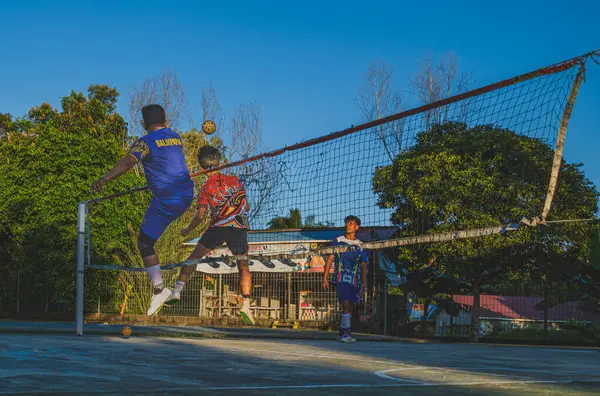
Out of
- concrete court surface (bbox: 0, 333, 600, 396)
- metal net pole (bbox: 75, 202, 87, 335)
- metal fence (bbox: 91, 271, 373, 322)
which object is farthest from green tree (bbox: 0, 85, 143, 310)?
concrete court surface (bbox: 0, 333, 600, 396)

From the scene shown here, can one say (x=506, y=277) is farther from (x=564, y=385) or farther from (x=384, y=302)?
(x=564, y=385)

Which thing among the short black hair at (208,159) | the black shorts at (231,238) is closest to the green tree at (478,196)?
the black shorts at (231,238)

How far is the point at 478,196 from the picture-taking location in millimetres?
16641

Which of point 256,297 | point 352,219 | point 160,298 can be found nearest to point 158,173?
point 160,298

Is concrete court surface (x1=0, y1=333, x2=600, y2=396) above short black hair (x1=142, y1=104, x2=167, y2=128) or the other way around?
the other way around

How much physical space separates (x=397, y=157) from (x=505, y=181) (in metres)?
2.64

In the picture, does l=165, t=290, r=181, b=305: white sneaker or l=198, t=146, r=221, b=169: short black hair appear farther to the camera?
l=165, t=290, r=181, b=305: white sneaker

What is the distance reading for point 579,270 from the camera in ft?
55.6

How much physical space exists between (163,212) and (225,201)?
3.37ft

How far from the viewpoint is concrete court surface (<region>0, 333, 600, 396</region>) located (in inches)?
175

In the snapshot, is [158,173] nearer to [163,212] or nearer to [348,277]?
[163,212]

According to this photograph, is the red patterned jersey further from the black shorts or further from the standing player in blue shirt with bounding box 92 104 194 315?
the standing player in blue shirt with bounding box 92 104 194 315

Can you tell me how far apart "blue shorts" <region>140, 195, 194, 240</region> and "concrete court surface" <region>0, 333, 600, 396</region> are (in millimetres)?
4404

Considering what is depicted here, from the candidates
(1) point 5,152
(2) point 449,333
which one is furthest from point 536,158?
(1) point 5,152
